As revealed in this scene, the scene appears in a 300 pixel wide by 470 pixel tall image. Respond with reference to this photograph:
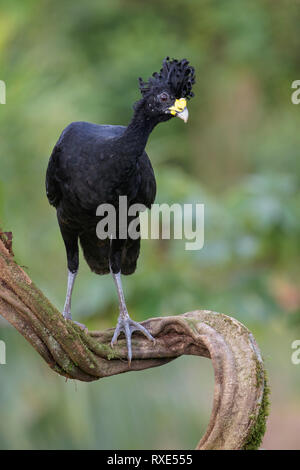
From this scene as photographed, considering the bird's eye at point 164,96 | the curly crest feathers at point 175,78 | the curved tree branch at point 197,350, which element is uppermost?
the curly crest feathers at point 175,78

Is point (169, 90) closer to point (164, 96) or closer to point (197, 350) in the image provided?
point (164, 96)

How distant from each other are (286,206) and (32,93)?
247 centimetres

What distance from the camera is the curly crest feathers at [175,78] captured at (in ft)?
9.73

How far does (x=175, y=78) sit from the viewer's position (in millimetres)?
3037

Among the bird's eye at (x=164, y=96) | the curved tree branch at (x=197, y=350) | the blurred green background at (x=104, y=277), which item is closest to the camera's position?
the curved tree branch at (x=197, y=350)

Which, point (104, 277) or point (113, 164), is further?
point (104, 277)

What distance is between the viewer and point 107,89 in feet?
35.3

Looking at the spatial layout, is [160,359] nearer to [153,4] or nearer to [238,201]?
[238,201]

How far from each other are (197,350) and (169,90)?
1.13 m

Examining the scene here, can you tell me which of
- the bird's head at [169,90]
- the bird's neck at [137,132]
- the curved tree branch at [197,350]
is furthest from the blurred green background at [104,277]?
the curved tree branch at [197,350]

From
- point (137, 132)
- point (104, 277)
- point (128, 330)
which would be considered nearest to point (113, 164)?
point (137, 132)

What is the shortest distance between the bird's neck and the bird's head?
5 centimetres

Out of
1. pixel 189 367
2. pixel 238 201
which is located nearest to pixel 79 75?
pixel 238 201

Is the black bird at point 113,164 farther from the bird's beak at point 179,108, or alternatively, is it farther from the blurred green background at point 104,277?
the blurred green background at point 104,277
